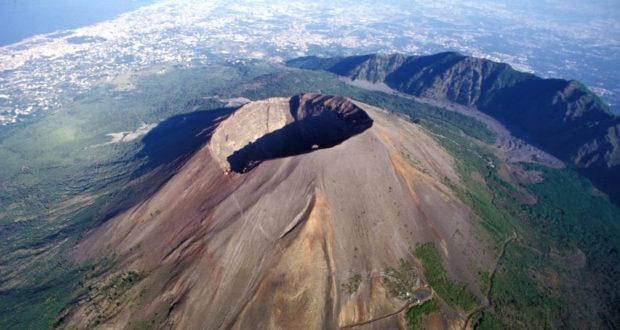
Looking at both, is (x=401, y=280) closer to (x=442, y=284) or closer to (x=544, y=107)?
(x=442, y=284)

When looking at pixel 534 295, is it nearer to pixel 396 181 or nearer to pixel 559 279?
pixel 559 279

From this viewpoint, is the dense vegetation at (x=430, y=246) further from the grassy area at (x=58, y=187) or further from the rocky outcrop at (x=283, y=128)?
the rocky outcrop at (x=283, y=128)

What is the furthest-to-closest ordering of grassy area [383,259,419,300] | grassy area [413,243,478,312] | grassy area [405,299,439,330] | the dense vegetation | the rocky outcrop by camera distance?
the rocky outcrop
the dense vegetation
grassy area [413,243,478,312]
grassy area [383,259,419,300]
grassy area [405,299,439,330]

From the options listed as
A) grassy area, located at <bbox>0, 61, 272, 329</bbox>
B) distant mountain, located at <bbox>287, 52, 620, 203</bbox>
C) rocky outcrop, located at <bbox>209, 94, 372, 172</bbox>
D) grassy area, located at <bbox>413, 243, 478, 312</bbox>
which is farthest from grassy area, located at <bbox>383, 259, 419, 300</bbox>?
distant mountain, located at <bbox>287, 52, 620, 203</bbox>

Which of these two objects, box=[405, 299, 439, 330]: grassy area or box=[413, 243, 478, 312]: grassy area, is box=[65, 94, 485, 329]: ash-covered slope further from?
box=[413, 243, 478, 312]: grassy area

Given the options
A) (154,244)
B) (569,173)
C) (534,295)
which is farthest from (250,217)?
(569,173)
